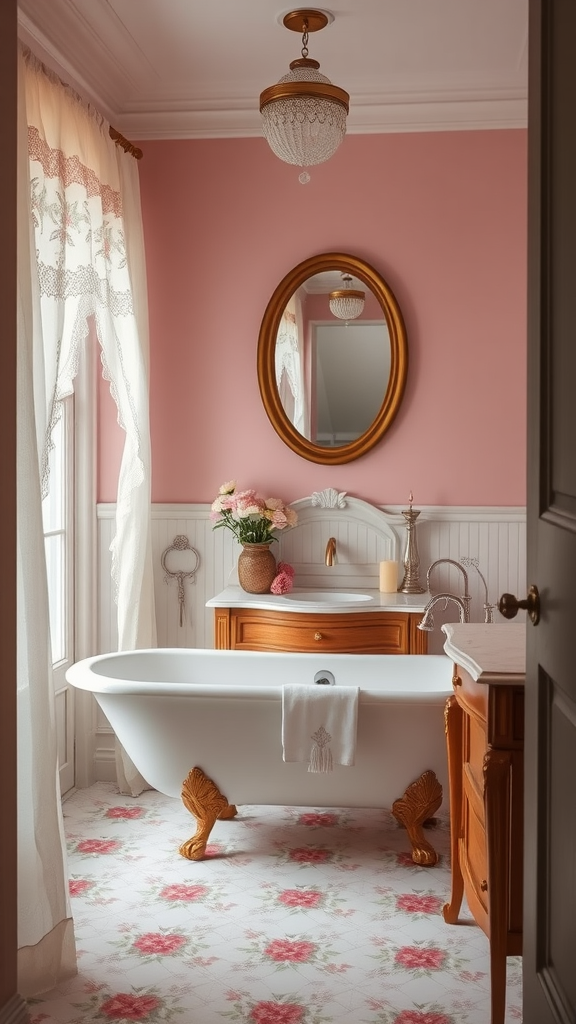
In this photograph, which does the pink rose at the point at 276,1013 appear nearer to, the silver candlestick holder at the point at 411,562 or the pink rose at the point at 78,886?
the pink rose at the point at 78,886

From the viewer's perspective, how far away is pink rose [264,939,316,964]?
9.00ft

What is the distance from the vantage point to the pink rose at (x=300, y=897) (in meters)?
3.11

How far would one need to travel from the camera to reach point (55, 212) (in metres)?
3.21

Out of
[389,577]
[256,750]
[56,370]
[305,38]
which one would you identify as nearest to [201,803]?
[256,750]

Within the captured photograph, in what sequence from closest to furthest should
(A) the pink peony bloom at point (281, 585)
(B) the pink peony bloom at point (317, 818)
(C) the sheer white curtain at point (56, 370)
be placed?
(C) the sheer white curtain at point (56, 370) → (B) the pink peony bloom at point (317, 818) → (A) the pink peony bloom at point (281, 585)

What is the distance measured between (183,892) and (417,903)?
0.76 m

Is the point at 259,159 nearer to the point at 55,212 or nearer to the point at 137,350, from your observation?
the point at 137,350

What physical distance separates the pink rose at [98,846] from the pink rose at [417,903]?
1.08 m

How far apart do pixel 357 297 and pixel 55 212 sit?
1.56m

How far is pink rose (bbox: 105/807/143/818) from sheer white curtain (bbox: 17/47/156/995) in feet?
0.47

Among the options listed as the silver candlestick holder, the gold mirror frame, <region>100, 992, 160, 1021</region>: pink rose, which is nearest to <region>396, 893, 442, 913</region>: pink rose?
<region>100, 992, 160, 1021</region>: pink rose

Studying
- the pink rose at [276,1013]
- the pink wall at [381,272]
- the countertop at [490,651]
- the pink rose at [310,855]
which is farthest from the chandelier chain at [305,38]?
the pink rose at [276,1013]

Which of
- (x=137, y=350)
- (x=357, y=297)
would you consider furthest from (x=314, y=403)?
(x=137, y=350)

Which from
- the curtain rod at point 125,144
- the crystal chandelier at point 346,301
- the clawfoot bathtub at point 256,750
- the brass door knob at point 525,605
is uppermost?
the curtain rod at point 125,144
